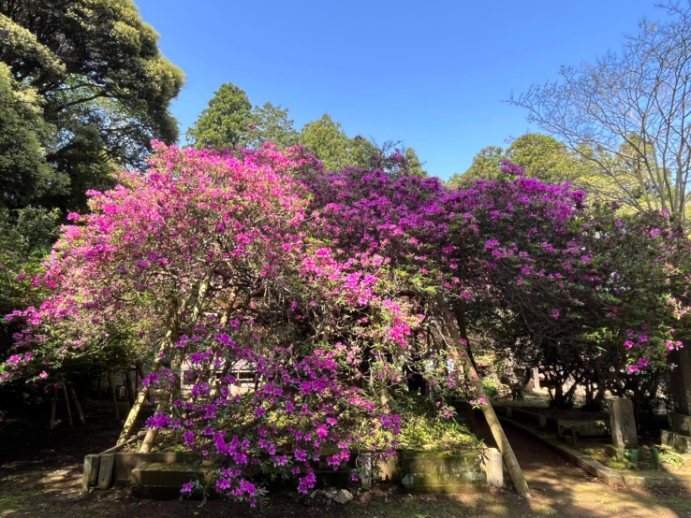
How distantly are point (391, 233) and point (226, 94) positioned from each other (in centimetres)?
2259

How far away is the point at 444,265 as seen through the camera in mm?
5281

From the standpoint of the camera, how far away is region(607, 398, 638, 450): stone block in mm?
6570

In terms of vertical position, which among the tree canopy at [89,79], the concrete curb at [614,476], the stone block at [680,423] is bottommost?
the concrete curb at [614,476]

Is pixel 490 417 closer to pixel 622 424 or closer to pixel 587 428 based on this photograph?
pixel 622 424

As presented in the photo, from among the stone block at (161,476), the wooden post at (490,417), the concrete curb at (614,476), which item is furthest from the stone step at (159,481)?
the concrete curb at (614,476)

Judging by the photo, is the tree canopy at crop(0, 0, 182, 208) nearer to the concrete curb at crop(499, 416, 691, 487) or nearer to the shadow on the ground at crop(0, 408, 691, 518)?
the shadow on the ground at crop(0, 408, 691, 518)

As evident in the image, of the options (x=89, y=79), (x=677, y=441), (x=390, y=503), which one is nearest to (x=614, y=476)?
(x=677, y=441)

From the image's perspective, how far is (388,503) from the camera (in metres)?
4.82

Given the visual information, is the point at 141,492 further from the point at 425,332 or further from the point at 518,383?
the point at 518,383

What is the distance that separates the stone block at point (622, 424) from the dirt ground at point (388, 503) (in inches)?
35.0

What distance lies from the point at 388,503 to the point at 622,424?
160 inches

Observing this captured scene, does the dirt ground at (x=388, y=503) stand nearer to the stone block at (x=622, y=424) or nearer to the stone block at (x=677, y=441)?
the stone block at (x=622, y=424)

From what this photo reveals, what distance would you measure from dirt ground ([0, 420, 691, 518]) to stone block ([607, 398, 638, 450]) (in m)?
0.89

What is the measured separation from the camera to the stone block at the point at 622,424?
6.57 meters
